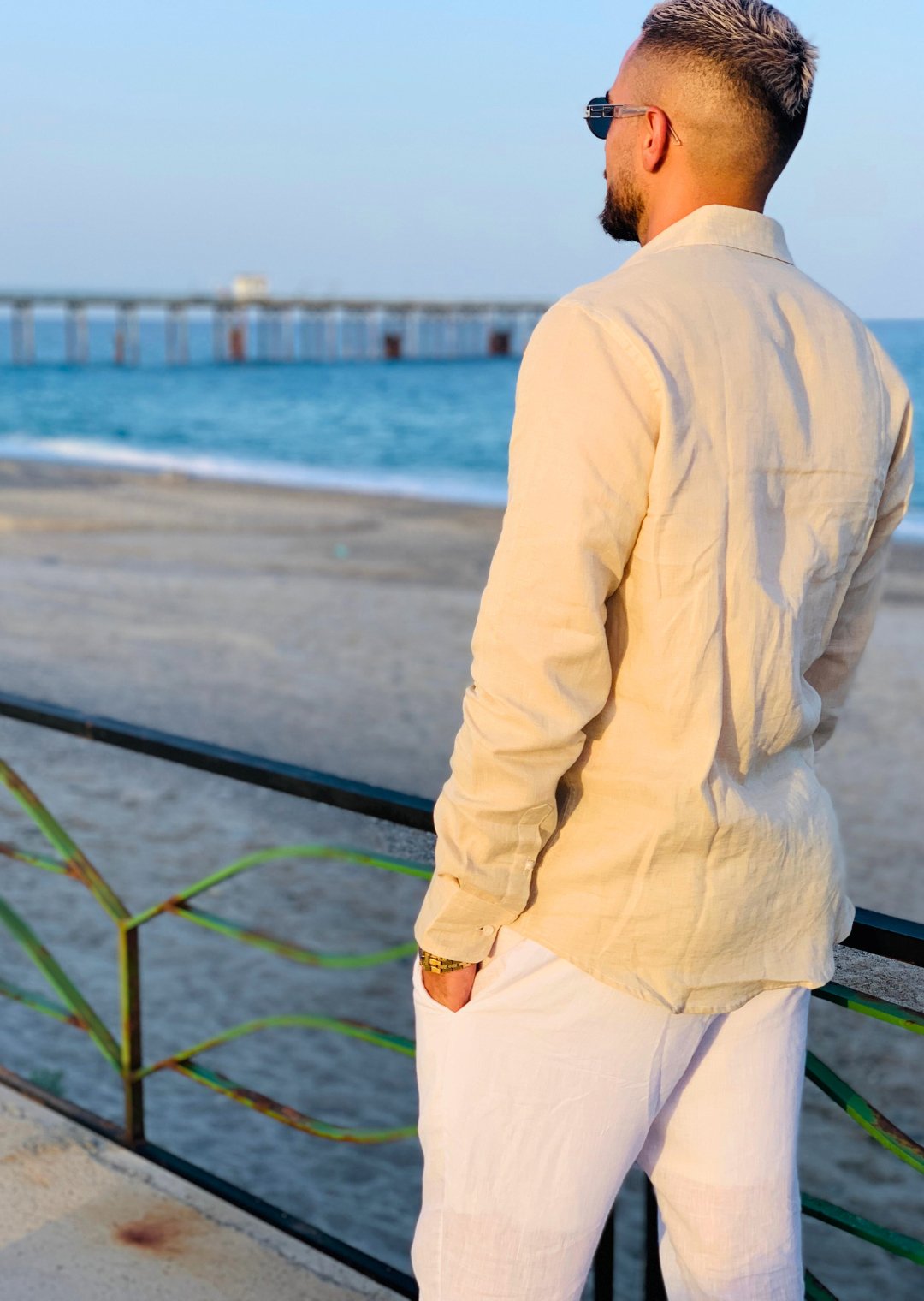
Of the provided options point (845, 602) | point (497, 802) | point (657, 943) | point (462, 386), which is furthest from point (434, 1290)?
point (462, 386)

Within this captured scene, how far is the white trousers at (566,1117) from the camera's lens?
1.37m

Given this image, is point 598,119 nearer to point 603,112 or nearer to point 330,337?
point 603,112

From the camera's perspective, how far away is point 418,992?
1.45 m

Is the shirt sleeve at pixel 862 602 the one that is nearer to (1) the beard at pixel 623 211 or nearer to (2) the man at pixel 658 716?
(2) the man at pixel 658 716

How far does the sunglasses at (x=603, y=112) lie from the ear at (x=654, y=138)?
0.04 ft

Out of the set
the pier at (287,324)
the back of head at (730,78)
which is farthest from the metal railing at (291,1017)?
the pier at (287,324)

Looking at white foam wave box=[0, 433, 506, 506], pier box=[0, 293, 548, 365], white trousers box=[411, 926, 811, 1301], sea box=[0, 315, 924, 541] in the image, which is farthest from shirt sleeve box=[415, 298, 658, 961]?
pier box=[0, 293, 548, 365]

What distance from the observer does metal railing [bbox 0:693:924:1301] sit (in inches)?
67.5

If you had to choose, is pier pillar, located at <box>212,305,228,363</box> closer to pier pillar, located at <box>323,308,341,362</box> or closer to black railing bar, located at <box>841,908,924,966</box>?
pier pillar, located at <box>323,308,341,362</box>

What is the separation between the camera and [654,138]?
4.44 ft

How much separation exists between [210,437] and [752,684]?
123 feet

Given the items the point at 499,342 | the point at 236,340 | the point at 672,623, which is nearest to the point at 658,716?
the point at 672,623

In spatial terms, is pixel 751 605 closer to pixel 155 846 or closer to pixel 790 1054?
pixel 790 1054

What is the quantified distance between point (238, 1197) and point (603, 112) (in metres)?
1.97
